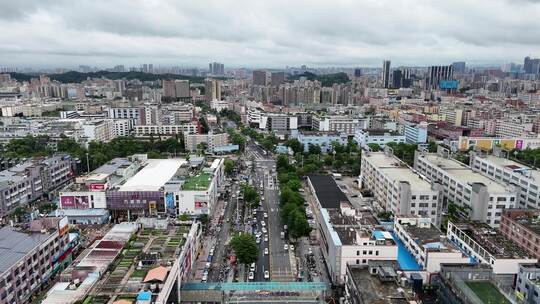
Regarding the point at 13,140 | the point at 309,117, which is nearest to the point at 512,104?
the point at 309,117

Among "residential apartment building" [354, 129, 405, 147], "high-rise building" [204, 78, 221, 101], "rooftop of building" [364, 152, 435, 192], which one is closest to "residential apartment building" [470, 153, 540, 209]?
"rooftop of building" [364, 152, 435, 192]

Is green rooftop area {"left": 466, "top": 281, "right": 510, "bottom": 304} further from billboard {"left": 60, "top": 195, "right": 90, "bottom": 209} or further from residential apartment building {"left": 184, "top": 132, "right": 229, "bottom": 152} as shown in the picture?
residential apartment building {"left": 184, "top": 132, "right": 229, "bottom": 152}

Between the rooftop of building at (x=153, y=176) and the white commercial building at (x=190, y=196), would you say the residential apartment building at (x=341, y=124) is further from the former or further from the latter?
the white commercial building at (x=190, y=196)

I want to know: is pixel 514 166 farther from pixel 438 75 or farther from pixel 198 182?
pixel 438 75

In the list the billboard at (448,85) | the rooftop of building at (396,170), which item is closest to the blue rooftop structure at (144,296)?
the rooftop of building at (396,170)

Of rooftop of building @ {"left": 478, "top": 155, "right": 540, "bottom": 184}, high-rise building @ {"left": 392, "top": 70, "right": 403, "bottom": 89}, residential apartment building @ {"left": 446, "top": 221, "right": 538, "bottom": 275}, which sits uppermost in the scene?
high-rise building @ {"left": 392, "top": 70, "right": 403, "bottom": 89}
